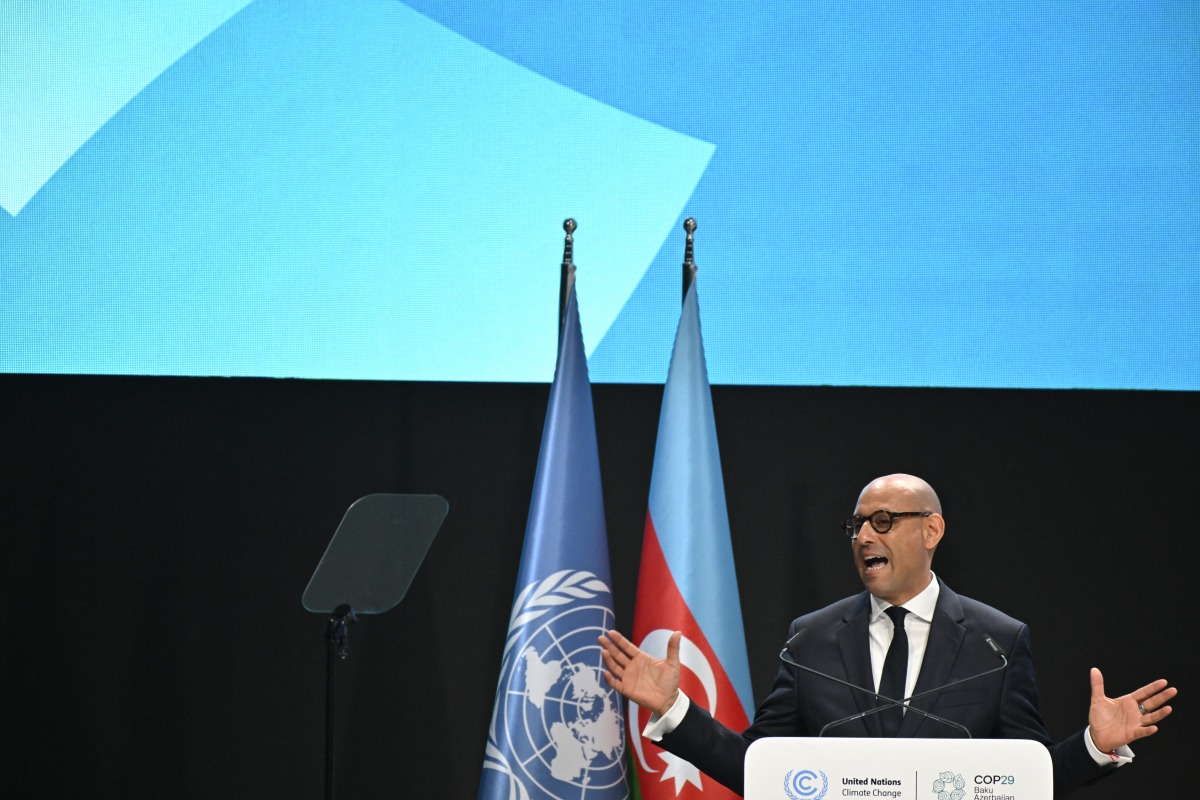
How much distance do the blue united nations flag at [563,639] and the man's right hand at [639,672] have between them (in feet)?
2.87

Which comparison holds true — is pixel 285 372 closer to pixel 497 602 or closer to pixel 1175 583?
pixel 497 602

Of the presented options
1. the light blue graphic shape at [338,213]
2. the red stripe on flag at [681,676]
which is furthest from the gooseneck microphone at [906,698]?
the light blue graphic shape at [338,213]

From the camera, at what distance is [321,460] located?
4.07 metres

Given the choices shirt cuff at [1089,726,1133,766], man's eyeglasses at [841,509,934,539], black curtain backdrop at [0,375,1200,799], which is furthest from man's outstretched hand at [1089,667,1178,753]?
black curtain backdrop at [0,375,1200,799]

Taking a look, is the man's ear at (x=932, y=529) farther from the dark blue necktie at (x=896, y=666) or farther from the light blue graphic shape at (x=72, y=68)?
the light blue graphic shape at (x=72, y=68)

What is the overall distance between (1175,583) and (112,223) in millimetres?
3682

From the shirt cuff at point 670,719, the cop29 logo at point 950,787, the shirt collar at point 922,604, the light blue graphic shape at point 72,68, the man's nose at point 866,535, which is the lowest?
the cop29 logo at point 950,787

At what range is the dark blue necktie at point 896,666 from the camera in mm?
2643

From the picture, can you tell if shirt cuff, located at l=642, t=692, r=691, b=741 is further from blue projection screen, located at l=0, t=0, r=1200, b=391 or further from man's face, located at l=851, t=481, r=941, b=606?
blue projection screen, located at l=0, t=0, r=1200, b=391

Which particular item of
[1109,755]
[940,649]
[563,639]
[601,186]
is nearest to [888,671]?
[940,649]

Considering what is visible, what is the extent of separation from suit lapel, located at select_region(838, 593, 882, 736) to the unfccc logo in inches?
33.5

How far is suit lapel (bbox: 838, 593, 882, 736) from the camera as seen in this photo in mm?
2732

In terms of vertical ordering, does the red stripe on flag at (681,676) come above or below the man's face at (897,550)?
below

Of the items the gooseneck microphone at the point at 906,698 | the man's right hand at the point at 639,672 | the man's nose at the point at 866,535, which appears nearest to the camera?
the gooseneck microphone at the point at 906,698
